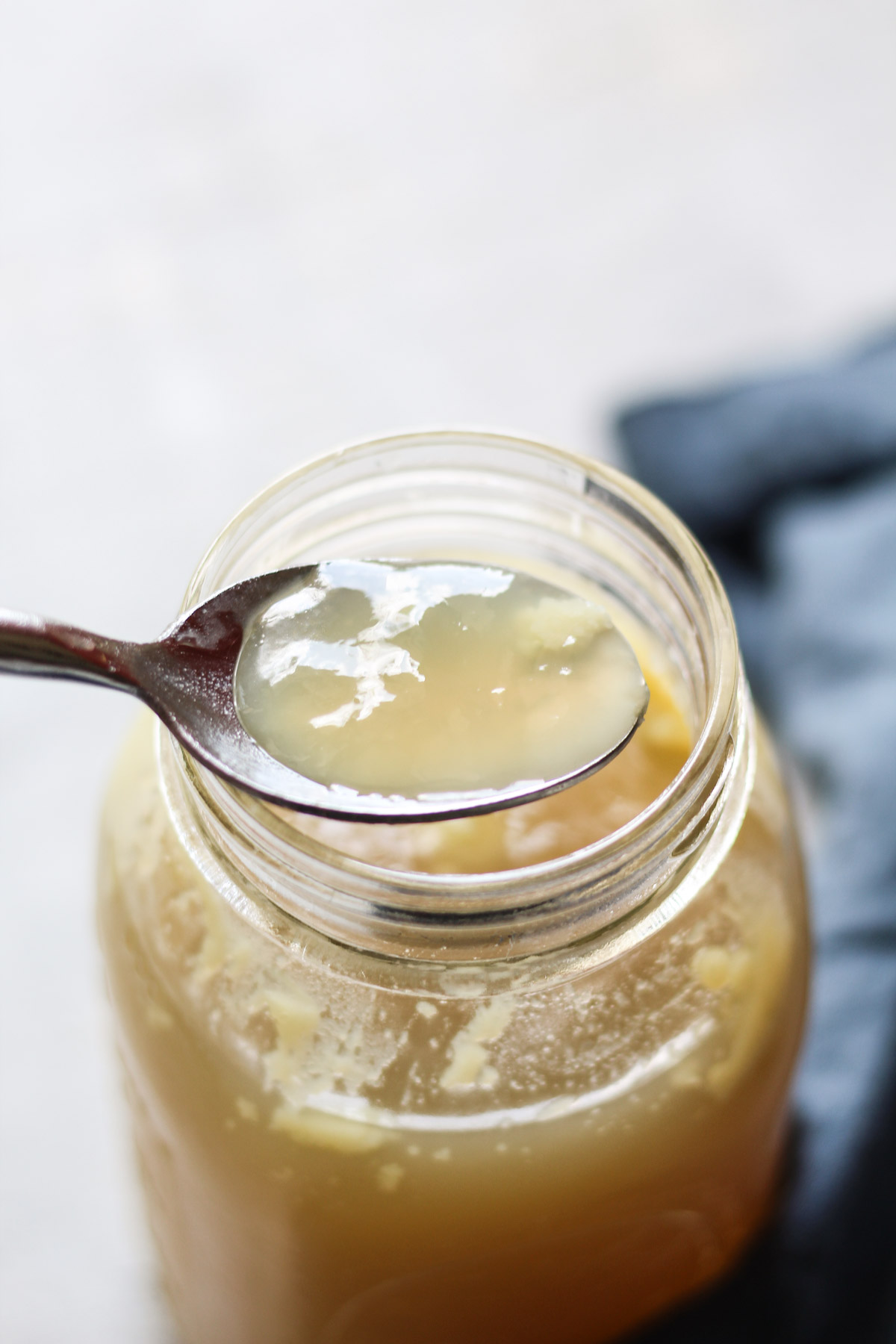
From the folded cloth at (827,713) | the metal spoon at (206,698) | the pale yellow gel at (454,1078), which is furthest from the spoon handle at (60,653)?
the folded cloth at (827,713)

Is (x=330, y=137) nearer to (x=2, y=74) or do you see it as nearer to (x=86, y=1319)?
(x=2, y=74)

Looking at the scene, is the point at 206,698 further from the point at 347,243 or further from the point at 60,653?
the point at 347,243

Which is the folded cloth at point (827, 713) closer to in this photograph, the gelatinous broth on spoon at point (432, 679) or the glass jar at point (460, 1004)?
the glass jar at point (460, 1004)

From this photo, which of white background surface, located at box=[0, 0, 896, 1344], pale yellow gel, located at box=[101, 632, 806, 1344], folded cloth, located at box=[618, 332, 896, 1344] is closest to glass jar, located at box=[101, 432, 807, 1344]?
pale yellow gel, located at box=[101, 632, 806, 1344]

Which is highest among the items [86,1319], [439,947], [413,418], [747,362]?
[747,362]

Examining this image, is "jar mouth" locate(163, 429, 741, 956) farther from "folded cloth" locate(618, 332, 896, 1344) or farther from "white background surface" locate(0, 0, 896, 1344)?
"white background surface" locate(0, 0, 896, 1344)

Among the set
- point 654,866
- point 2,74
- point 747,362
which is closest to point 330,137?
point 2,74
